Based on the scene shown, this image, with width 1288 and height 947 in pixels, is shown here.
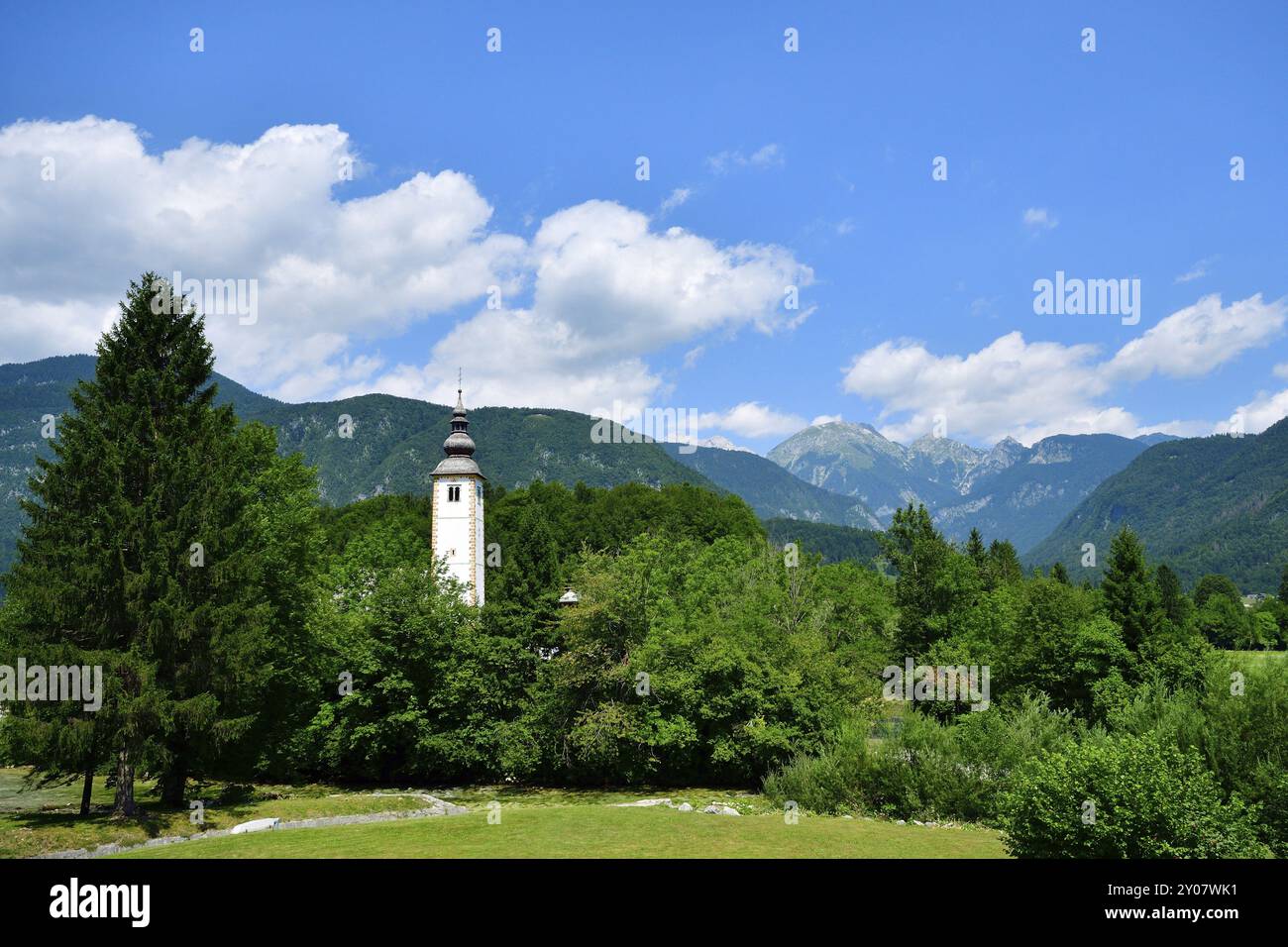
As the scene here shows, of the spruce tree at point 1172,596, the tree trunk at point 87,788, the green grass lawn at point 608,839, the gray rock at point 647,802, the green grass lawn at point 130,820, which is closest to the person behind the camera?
the green grass lawn at point 608,839

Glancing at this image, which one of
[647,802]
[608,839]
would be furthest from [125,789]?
[647,802]

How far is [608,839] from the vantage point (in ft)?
72.8

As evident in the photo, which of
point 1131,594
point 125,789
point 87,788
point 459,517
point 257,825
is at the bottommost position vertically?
point 257,825

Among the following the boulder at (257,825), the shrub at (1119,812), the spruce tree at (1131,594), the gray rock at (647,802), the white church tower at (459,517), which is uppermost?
the white church tower at (459,517)

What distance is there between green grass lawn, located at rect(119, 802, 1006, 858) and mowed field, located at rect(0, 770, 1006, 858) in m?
0.03

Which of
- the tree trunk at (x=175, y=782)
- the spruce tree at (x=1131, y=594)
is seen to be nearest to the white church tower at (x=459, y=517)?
the tree trunk at (x=175, y=782)

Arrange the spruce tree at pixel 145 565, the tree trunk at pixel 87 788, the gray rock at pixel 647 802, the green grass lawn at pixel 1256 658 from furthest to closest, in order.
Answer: the green grass lawn at pixel 1256 658 → the gray rock at pixel 647 802 → the tree trunk at pixel 87 788 → the spruce tree at pixel 145 565

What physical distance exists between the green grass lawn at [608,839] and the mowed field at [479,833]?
31mm

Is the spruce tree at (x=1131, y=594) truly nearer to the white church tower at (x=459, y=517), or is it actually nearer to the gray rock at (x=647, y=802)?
the gray rock at (x=647, y=802)

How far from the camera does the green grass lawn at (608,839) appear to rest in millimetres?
19969

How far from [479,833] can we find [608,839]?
357cm

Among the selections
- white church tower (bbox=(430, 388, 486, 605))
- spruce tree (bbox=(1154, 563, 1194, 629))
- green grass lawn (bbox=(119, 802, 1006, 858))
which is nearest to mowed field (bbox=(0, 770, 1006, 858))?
green grass lawn (bbox=(119, 802, 1006, 858))

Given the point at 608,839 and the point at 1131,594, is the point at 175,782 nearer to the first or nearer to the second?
the point at 608,839
